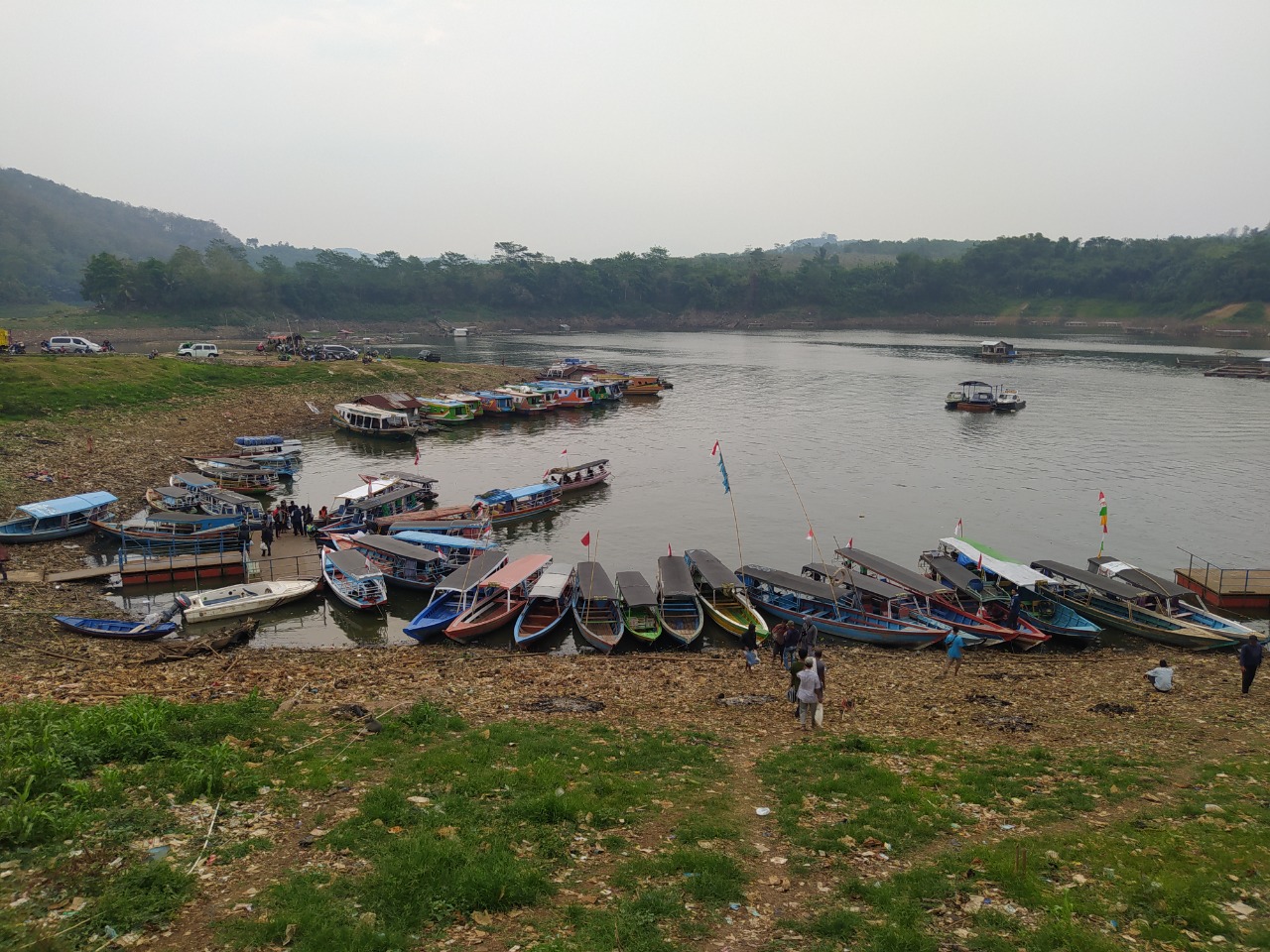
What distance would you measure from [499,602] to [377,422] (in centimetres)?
3886

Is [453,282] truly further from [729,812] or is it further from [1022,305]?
[729,812]

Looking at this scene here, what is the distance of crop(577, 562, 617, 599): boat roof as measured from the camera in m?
28.7

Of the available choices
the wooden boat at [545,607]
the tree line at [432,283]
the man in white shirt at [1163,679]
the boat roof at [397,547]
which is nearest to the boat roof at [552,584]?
the wooden boat at [545,607]

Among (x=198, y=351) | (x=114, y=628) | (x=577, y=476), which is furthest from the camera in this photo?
(x=198, y=351)

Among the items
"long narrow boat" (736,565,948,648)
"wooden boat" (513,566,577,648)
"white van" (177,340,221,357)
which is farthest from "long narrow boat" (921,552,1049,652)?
"white van" (177,340,221,357)

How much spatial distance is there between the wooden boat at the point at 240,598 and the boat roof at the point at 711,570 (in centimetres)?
1517

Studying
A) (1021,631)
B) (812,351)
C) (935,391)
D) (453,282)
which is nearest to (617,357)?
(812,351)

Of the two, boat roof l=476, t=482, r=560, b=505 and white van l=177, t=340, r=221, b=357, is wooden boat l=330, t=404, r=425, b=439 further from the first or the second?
white van l=177, t=340, r=221, b=357

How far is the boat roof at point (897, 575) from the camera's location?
29.5 metres

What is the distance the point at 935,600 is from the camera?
2902 centimetres

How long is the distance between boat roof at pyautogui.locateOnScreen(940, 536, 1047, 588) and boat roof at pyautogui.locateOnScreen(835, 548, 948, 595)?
2.16 metres

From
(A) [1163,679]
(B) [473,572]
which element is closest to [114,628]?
(B) [473,572]

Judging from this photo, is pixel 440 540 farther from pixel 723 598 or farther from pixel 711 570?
pixel 723 598

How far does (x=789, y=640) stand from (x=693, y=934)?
15667mm
